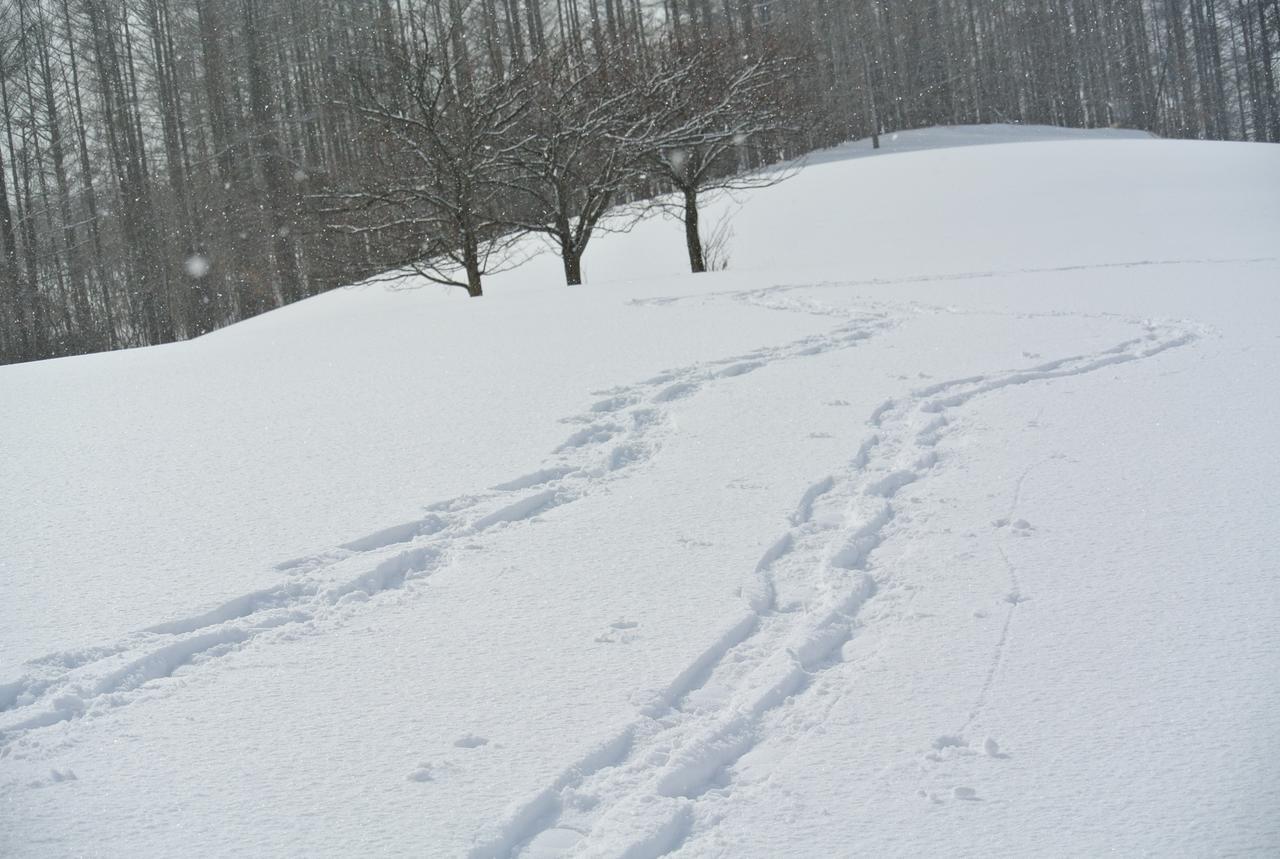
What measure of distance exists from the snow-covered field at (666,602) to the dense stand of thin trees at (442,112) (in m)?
6.73

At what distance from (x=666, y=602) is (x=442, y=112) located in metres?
10.4

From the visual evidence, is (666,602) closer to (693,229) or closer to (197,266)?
(693,229)

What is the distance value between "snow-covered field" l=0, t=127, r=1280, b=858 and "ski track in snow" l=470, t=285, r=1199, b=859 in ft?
0.04

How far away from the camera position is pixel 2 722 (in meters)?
2.17

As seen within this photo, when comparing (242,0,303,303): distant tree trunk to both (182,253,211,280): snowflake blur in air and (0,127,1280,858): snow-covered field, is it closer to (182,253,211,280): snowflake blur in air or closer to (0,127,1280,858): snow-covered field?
(182,253,211,280): snowflake blur in air

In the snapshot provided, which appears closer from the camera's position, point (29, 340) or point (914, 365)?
point (914, 365)

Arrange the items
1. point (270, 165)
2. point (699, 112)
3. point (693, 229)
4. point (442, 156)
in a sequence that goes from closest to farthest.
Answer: point (442, 156), point (699, 112), point (693, 229), point (270, 165)

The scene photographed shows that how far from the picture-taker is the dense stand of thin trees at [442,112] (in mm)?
12094

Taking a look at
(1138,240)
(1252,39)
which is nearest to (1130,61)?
(1252,39)

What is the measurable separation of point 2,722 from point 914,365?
4.47m

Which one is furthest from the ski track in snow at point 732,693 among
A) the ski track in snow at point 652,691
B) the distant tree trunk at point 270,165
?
the distant tree trunk at point 270,165

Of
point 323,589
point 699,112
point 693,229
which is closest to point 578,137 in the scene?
point 699,112

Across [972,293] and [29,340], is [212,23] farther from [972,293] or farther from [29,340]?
[972,293]

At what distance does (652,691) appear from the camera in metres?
2.22
